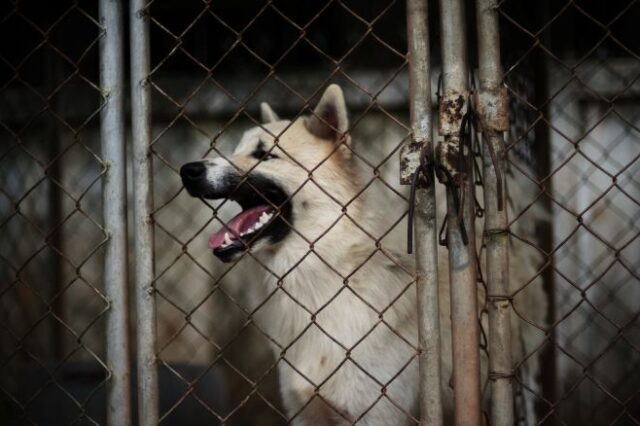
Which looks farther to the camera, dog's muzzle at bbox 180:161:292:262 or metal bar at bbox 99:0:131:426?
dog's muzzle at bbox 180:161:292:262

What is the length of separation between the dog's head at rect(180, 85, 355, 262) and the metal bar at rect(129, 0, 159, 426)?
637 mm

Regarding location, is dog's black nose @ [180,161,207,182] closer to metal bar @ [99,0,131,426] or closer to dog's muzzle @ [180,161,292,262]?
dog's muzzle @ [180,161,292,262]

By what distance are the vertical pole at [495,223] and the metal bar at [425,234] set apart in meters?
0.14

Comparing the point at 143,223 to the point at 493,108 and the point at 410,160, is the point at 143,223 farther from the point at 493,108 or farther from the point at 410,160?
the point at 493,108

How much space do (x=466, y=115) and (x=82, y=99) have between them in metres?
3.19

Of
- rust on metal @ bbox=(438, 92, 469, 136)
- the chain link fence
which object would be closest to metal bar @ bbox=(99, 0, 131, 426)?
the chain link fence

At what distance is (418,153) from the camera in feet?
6.16

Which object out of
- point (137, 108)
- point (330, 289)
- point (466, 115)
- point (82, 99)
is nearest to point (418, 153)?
point (466, 115)

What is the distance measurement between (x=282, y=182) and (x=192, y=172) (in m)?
0.45

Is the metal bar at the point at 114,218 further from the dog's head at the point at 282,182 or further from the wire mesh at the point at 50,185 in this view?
the wire mesh at the point at 50,185

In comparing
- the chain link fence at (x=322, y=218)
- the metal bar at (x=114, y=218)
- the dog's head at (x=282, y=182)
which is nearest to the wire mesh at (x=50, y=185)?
the chain link fence at (x=322, y=218)

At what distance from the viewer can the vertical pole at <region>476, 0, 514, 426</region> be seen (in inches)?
74.2

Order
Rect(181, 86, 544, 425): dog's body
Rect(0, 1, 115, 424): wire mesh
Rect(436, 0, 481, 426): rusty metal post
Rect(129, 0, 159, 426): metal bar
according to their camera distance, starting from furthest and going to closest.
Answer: Rect(0, 1, 115, 424): wire mesh
Rect(181, 86, 544, 425): dog's body
Rect(129, 0, 159, 426): metal bar
Rect(436, 0, 481, 426): rusty metal post

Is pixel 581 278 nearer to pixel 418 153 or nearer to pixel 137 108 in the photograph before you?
pixel 418 153
